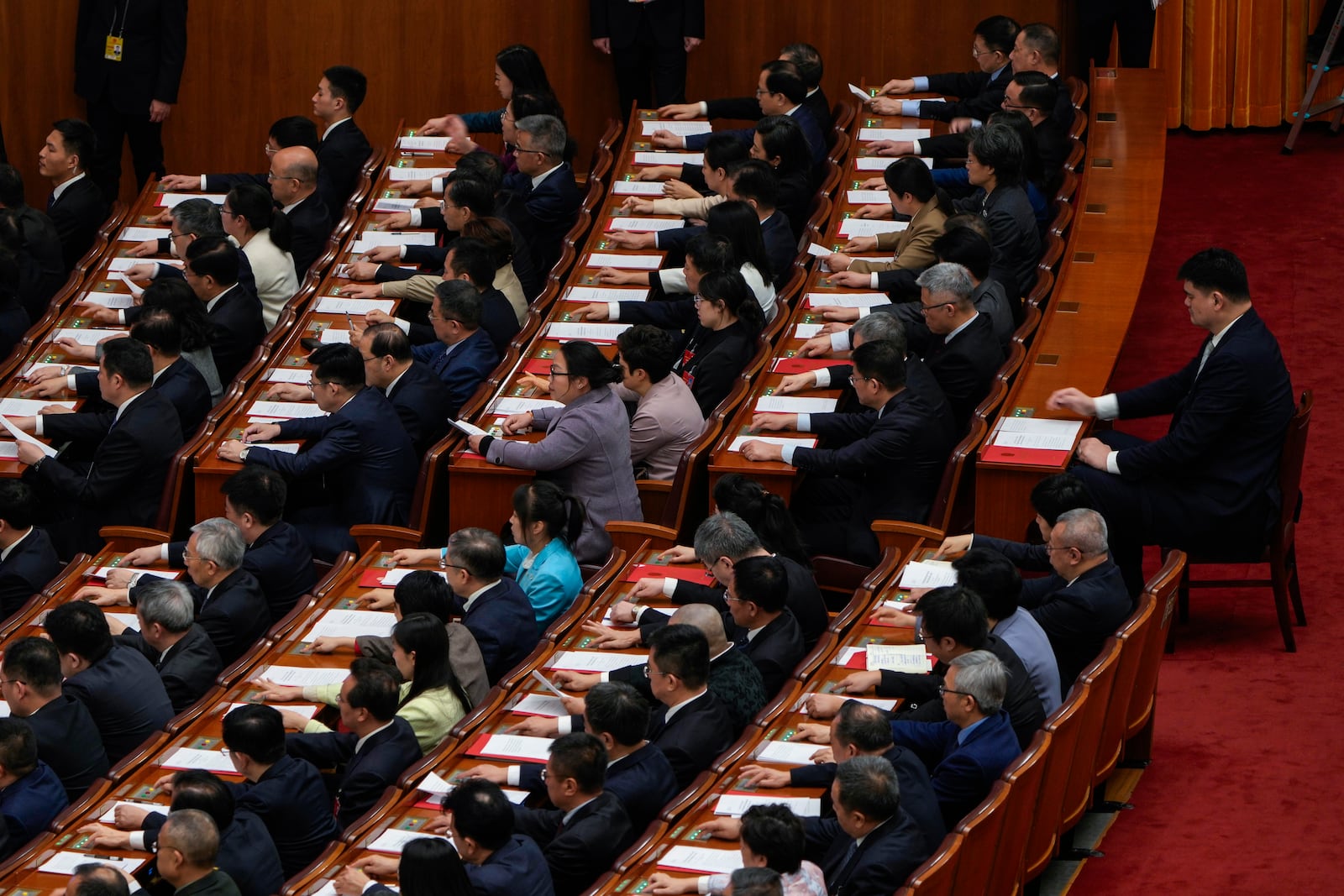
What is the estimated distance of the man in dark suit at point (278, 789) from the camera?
519 centimetres

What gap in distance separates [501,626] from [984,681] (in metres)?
1.60

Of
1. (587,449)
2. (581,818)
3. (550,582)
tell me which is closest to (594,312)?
(587,449)

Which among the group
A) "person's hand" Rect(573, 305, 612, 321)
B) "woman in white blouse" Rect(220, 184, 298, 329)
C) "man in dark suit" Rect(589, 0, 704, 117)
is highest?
"man in dark suit" Rect(589, 0, 704, 117)

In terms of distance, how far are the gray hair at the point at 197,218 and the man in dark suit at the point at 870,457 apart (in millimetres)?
2874

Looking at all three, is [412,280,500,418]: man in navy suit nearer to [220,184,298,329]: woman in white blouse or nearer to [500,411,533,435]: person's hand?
[500,411,533,435]: person's hand

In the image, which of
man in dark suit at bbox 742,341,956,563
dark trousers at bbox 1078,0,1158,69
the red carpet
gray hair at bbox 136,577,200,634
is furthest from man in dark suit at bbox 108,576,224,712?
dark trousers at bbox 1078,0,1158,69

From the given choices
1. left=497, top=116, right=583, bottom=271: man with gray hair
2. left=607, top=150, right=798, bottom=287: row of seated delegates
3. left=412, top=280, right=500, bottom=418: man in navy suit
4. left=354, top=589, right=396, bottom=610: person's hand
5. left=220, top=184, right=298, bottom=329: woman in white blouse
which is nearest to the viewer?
left=354, top=589, right=396, bottom=610: person's hand

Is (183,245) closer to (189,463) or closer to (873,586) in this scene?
(189,463)

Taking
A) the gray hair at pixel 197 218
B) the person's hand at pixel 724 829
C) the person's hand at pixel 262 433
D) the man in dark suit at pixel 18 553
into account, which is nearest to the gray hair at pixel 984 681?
the person's hand at pixel 724 829

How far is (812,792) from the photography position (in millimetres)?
5172

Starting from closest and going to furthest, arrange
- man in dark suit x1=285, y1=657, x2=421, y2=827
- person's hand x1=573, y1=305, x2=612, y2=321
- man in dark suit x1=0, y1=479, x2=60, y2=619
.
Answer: man in dark suit x1=285, y1=657, x2=421, y2=827 < man in dark suit x1=0, y1=479, x2=60, y2=619 < person's hand x1=573, y1=305, x2=612, y2=321

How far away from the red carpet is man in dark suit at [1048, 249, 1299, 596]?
43 centimetres

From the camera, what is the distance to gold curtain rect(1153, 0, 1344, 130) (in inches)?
401

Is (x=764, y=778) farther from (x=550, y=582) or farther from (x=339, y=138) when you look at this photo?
(x=339, y=138)
